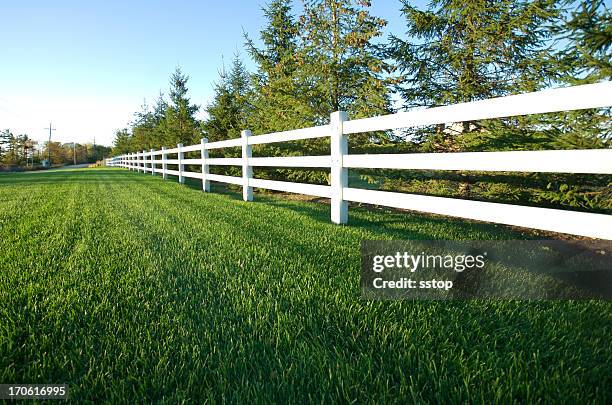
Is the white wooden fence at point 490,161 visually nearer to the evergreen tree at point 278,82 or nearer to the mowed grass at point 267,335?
the mowed grass at point 267,335

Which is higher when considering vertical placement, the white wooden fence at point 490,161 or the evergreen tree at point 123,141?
the evergreen tree at point 123,141

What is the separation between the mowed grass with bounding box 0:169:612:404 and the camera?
126 cm

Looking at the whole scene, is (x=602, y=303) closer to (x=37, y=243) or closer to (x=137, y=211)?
(x=37, y=243)

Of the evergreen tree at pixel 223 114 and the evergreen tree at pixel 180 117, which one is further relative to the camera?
the evergreen tree at pixel 180 117

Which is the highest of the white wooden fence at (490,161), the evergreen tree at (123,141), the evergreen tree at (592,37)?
the evergreen tree at (123,141)

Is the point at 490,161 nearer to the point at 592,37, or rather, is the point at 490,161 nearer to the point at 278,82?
the point at 592,37

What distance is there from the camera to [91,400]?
3.97ft

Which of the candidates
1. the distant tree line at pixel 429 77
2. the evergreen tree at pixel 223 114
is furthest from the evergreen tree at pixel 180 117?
the distant tree line at pixel 429 77

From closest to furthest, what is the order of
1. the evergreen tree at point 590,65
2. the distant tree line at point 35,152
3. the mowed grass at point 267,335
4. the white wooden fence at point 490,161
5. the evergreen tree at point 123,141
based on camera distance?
the mowed grass at point 267,335, the white wooden fence at point 490,161, the evergreen tree at point 590,65, the evergreen tree at point 123,141, the distant tree line at point 35,152

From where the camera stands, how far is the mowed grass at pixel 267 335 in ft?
4.12

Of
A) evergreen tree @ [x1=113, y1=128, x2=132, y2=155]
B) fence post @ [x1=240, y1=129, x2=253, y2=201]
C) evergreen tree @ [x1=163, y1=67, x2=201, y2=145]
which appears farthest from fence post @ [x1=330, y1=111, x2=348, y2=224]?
evergreen tree @ [x1=113, y1=128, x2=132, y2=155]

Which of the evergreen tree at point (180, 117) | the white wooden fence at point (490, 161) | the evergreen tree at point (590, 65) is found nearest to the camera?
the white wooden fence at point (490, 161)

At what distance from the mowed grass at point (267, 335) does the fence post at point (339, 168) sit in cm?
150

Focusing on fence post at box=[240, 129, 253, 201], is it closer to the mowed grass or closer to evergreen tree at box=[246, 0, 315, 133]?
evergreen tree at box=[246, 0, 315, 133]
